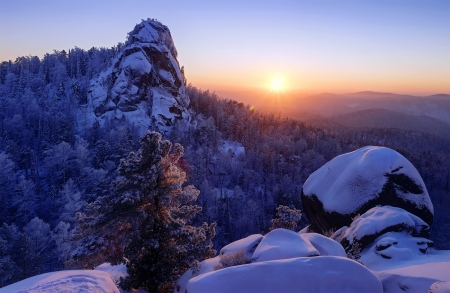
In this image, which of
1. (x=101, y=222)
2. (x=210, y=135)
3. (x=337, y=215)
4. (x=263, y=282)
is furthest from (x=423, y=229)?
(x=210, y=135)

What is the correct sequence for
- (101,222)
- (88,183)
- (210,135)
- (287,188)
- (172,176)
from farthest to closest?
(210,135)
(287,188)
(88,183)
(172,176)
(101,222)

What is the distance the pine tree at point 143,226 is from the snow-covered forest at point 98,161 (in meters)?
0.77

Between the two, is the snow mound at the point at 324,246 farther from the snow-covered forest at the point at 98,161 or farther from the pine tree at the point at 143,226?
the snow-covered forest at the point at 98,161

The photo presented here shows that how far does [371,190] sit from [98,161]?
54.1 metres

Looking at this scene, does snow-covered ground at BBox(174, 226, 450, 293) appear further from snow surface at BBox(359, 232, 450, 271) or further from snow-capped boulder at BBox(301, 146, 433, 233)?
snow-capped boulder at BBox(301, 146, 433, 233)

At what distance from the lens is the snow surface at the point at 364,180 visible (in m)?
17.3

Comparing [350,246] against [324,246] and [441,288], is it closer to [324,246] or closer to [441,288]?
[324,246]

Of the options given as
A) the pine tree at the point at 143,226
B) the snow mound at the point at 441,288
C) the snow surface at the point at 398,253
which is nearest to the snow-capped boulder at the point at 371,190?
the snow surface at the point at 398,253

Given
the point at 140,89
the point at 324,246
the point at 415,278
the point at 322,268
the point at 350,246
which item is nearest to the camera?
the point at 322,268

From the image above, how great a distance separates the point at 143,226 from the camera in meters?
10.9

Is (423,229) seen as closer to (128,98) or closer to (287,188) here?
(287,188)

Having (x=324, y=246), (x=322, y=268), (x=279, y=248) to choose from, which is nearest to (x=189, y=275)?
(x=279, y=248)

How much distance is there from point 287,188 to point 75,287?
211 feet

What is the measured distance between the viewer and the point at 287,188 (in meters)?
67.9
